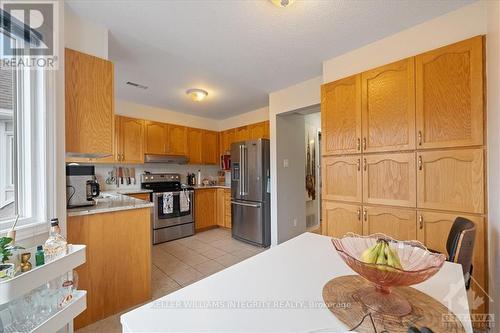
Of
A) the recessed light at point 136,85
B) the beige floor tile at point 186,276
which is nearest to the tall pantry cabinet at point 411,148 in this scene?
the beige floor tile at point 186,276

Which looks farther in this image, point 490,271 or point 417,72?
point 417,72

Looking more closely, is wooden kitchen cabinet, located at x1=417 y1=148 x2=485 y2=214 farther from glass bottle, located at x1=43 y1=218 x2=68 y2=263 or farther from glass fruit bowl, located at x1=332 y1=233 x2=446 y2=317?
glass bottle, located at x1=43 y1=218 x2=68 y2=263

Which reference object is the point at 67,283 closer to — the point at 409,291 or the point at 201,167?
the point at 409,291

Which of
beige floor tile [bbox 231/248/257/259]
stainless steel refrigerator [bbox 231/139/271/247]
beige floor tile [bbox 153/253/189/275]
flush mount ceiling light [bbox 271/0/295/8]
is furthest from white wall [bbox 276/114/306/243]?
flush mount ceiling light [bbox 271/0/295/8]

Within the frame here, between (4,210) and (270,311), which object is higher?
(4,210)

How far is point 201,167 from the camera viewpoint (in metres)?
5.00

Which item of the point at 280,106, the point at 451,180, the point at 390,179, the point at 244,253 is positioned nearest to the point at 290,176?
the point at 280,106

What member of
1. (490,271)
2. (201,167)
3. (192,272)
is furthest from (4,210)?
(201,167)

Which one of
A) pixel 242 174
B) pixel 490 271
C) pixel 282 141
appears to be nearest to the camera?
pixel 490 271

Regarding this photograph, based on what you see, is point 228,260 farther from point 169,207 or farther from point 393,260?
point 393,260

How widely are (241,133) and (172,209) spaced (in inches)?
79.7

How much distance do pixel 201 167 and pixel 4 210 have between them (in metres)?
3.79

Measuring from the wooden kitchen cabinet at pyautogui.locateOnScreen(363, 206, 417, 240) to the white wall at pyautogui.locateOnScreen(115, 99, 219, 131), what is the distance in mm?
3834

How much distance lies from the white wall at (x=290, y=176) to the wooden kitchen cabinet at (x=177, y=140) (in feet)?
6.70
